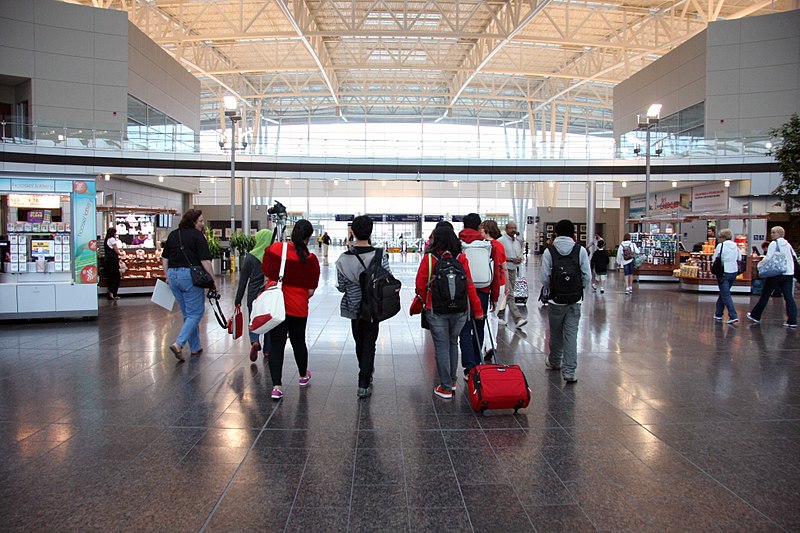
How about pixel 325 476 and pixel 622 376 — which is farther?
pixel 622 376

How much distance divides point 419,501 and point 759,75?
1164 inches

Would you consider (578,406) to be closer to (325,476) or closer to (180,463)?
(325,476)

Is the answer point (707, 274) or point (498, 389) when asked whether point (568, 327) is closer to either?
point (498, 389)

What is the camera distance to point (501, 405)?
4945 mm

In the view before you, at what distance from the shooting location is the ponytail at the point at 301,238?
17.6 feet

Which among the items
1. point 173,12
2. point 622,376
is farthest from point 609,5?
point 622,376

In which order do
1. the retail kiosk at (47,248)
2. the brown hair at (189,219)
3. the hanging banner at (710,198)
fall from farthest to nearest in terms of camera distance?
the hanging banner at (710,198) → the retail kiosk at (47,248) → the brown hair at (189,219)

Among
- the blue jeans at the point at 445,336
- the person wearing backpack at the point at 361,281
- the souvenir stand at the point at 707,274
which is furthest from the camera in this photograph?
the souvenir stand at the point at 707,274

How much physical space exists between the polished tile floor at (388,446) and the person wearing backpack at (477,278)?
1.95ft

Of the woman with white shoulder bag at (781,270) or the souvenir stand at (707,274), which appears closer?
the woman with white shoulder bag at (781,270)

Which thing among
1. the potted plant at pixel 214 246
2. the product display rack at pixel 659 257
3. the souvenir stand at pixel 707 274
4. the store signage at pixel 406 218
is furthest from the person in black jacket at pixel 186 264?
the store signage at pixel 406 218

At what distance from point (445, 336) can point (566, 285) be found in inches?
59.8

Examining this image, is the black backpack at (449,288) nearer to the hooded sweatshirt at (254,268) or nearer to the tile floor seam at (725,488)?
the tile floor seam at (725,488)

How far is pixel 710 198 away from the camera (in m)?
28.0
